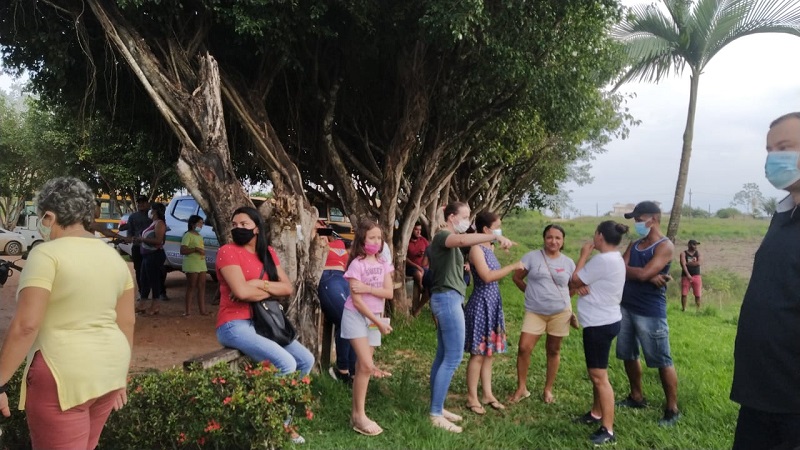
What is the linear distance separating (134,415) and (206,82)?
3.60 m

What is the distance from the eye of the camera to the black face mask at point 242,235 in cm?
398

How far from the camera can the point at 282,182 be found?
256 inches

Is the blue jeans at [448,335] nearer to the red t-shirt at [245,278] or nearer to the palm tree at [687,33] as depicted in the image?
the red t-shirt at [245,278]

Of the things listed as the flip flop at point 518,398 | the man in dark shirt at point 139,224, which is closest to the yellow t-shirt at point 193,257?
the man in dark shirt at point 139,224

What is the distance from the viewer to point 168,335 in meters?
7.74

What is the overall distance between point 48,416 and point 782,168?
10.2 feet

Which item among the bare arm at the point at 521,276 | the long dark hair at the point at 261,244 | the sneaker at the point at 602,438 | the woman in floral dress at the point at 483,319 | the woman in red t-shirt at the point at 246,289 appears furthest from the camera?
the bare arm at the point at 521,276

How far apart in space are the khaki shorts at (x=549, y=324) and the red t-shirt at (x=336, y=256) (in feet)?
5.99

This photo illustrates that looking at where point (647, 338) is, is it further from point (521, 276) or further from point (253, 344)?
point (253, 344)

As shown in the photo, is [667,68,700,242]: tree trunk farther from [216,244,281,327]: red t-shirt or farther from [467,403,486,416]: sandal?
[216,244,281,327]: red t-shirt

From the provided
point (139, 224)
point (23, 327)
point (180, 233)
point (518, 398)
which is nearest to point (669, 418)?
point (518, 398)

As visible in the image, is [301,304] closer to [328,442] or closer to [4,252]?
[328,442]

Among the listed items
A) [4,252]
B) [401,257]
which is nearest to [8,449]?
[401,257]

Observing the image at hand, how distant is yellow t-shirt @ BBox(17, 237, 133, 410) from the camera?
2352 mm
